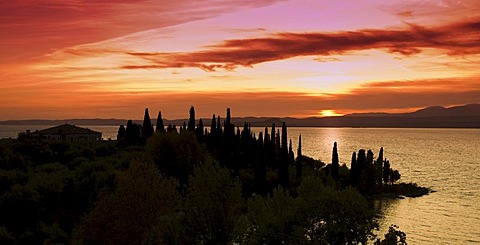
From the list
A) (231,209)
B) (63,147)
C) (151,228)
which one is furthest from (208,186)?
(63,147)

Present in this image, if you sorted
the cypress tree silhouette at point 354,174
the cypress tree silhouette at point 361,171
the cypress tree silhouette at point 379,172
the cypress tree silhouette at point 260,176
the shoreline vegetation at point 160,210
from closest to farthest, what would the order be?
the shoreline vegetation at point 160,210 < the cypress tree silhouette at point 260,176 < the cypress tree silhouette at point 354,174 < the cypress tree silhouette at point 361,171 < the cypress tree silhouette at point 379,172

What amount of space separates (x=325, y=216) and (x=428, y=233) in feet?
168

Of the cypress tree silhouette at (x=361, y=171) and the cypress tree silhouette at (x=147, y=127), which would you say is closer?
the cypress tree silhouette at (x=147, y=127)

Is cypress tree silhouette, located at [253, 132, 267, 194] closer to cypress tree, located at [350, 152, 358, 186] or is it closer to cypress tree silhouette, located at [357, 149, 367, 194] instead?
cypress tree, located at [350, 152, 358, 186]

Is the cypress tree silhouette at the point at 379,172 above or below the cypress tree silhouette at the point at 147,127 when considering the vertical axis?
below

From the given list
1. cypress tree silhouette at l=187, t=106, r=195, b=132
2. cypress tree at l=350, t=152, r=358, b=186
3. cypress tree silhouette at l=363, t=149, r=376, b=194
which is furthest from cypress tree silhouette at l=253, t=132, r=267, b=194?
cypress tree silhouette at l=363, t=149, r=376, b=194

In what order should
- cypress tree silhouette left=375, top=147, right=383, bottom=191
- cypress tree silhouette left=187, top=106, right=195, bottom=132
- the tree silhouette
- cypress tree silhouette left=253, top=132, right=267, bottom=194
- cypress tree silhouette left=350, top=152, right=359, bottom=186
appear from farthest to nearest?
the tree silhouette < cypress tree silhouette left=375, top=147, right=383, bottom=191 < cypress tree silhouette left=350, top=152, right=359, bottom=186 < cypress tree silhouette left=187, top=106, right=195, bottom=132 < cypress tree silhouette left=253, top=132, right=267, bottom=194

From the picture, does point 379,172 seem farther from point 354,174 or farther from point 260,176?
point 260,176

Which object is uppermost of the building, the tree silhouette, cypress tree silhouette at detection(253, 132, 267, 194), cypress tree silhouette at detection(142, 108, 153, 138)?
cypress tree silhouette at detection(142, 108, 153, 138)

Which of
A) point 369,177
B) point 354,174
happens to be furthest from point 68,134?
point 369,177

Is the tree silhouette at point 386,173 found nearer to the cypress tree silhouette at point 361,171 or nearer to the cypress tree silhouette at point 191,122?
the cypress tree silhouette at point 361,171

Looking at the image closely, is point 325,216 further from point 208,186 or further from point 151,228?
point 151,228

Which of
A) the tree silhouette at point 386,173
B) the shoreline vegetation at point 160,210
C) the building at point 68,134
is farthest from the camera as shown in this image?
the tree silhouette at point 386,173

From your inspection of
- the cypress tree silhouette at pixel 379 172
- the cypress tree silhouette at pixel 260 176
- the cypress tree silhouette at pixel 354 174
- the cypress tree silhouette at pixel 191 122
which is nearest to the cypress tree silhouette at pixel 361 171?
the cypress tree silhouette at pixel 354 174
